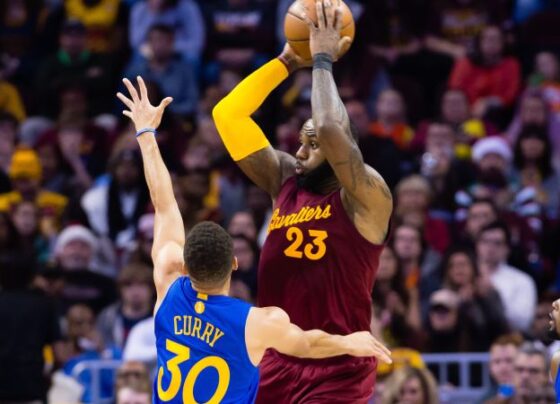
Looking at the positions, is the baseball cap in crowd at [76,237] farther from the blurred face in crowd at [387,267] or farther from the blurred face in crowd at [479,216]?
the blurred face in crowd at [479,216]

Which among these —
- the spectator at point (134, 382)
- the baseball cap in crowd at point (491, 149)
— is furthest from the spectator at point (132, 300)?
the baseball cap in crowd at point (491, 149)

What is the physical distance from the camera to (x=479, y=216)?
14.5m

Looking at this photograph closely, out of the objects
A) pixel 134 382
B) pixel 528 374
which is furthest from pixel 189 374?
pixel 528 374

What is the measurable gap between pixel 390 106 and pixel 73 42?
420 cm

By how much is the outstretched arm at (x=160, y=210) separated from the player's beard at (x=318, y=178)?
75 cm

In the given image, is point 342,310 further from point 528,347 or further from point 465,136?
point 465,136

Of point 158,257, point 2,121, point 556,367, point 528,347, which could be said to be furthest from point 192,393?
point 2,121

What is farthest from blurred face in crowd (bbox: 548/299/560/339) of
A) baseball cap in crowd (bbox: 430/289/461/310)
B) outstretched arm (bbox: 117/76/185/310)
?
baseball cap in crowd (bbox: 430/289/461/310)

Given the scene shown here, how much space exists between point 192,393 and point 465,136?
9.01 m

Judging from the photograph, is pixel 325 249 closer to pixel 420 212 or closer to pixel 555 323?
pixel 555 323

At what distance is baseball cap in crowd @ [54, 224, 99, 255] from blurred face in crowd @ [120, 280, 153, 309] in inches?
51.5

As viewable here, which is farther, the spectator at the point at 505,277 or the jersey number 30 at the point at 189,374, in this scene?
the spectator at the point at 505,277

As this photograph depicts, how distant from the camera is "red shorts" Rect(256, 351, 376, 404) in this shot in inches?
340

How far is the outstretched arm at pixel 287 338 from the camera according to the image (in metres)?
7.81
